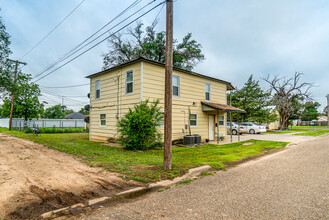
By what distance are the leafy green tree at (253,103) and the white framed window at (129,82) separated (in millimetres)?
19543

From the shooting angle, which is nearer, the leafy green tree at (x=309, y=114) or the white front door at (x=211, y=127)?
the white front door at (x=211, y=127)

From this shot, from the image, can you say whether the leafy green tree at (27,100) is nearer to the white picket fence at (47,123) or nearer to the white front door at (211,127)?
the white picket fence at (47,123)

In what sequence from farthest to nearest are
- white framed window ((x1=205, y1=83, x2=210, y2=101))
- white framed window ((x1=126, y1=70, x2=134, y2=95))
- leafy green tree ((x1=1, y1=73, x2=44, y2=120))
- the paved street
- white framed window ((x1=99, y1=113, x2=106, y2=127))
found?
leafy green tree ((x1=1, y1=73, x2=44, y2=120)) < white framed window ((x1=205, y1=83, x2=210, y2=101)) < white framed window ((x1=99, y1=113, x2=106, y2=127)) < white framed window ((x1=126, y1=70, x2=134, y2=95)) < the paved street

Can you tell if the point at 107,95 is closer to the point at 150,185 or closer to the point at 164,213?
the point at 150,185

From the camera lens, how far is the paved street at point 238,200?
116 inches

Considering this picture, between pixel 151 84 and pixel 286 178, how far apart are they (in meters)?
7.73

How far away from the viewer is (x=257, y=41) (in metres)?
15.7

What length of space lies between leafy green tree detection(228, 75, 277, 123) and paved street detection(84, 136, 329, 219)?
71.7 feet

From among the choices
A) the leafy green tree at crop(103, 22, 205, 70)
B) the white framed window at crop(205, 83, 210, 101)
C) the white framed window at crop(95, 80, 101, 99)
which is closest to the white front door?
the white framed window at crop(205, 83, 210, 101)

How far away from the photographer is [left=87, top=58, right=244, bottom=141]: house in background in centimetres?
1067

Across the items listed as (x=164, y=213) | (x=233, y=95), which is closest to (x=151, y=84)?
(x=164, y=213)

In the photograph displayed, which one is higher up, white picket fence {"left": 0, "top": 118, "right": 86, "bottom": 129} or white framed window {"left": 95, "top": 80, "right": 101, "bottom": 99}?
white framed window {"left": 95, "top": 80, "right": 101, "bottom": 99}

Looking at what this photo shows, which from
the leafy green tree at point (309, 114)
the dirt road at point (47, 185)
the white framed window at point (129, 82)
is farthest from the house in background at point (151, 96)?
the leafy green tree at point (309, 114)

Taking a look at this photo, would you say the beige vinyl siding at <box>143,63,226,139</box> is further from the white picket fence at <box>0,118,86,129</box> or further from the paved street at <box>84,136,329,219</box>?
the white picket fence at <box>0,118,86,129</box>
